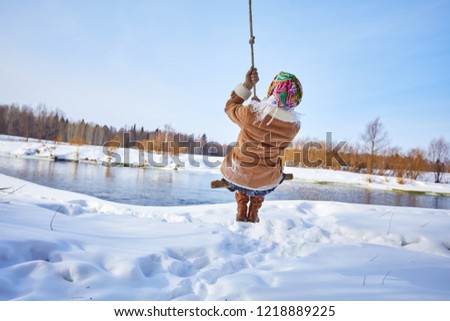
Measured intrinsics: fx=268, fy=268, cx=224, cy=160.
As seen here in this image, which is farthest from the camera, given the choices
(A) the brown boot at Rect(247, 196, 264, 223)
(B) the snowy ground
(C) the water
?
(C) the water

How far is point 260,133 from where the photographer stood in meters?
2.83

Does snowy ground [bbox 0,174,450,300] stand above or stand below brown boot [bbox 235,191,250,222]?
below

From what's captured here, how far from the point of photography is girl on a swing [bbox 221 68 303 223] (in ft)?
9.02

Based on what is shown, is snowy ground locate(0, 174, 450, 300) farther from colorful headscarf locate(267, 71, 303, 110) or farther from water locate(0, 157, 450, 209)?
water locate(0, 157, 450, 209)

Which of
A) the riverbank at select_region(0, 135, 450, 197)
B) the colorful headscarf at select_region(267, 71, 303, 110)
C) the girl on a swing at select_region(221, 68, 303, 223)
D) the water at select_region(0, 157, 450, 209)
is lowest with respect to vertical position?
the water at select_region(0, 157, 450, 209)

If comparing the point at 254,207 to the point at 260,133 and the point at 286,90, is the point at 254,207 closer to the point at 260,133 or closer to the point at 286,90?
the point at 260,133

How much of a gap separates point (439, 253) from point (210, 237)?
107 inches

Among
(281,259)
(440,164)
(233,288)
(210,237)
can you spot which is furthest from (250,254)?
(440,164)

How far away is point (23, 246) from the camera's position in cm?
181

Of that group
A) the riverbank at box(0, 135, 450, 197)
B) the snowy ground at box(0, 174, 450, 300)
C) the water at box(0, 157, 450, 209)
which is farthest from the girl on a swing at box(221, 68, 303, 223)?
the riverbank at box(0, 135, 450, 197)

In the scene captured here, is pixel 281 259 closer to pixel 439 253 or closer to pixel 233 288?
pixel 233 288

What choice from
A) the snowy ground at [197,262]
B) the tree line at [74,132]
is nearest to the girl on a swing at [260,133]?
the snowy ground at [197,262]

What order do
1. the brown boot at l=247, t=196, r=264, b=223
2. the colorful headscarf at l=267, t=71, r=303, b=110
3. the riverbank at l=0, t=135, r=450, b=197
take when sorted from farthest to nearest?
1. the riverbank at l=0, t=135, r=450, b=197
2. the brown boot at l=247, t=196, r=264, b=223
3. the colorful headscarf at l=267, t=71, r=303, b=110

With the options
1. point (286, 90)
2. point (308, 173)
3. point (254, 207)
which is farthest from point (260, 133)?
point (308, 173)
